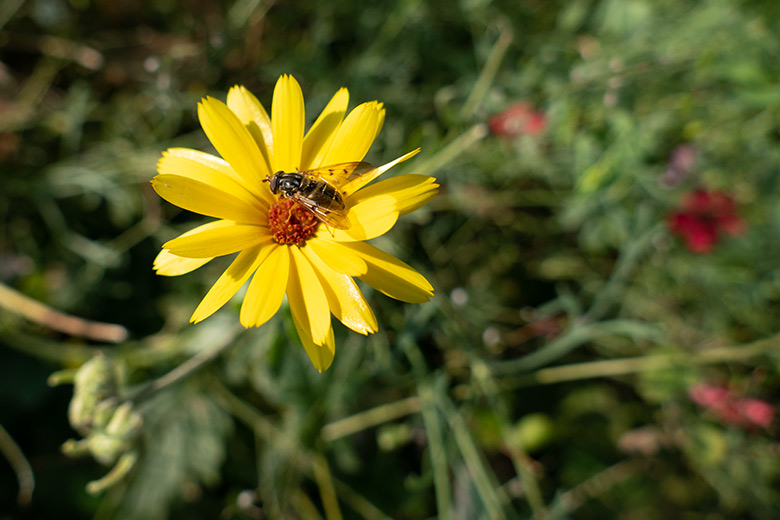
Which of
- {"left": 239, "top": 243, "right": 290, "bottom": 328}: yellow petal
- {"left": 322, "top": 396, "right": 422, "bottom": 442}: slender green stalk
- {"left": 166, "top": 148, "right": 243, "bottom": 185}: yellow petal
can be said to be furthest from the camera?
{"left": 322, "top": 396, "right": 422, "bottom": 442}: slender green stalk

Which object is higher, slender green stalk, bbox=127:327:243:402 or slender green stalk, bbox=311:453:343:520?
slender green stalk, bbox=127:327:243:402

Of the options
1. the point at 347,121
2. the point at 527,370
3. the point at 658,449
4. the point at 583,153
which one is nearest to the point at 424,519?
the point at 527,370

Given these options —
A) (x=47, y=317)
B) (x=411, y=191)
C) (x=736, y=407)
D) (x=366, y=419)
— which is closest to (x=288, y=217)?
(x=411, y=191)

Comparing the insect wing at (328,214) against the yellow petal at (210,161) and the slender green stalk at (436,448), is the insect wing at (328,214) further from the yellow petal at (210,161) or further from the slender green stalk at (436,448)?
the slender green stalk at (436,448)

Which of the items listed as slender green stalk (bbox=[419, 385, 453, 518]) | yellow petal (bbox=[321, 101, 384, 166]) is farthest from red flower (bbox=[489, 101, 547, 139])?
slender green stalk (bbox=[419, 385, 453, 518])

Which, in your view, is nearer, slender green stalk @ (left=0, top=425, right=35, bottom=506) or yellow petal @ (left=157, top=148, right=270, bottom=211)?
yellow petal @ (left=157, top=148, right=270, bottom=211)

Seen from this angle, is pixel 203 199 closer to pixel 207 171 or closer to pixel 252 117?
pixel 207 171

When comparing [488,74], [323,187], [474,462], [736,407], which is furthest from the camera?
[736,407]

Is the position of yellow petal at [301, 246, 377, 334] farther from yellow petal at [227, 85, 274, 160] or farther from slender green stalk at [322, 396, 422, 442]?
slender green stalk at [322, 396, 422, 442]
